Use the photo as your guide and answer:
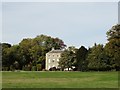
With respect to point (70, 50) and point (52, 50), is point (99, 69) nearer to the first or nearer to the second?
point (70, 50)

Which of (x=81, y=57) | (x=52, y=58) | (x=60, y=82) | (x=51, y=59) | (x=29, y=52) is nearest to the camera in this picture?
(x=60, y=82)

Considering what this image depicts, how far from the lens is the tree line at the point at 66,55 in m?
61.8

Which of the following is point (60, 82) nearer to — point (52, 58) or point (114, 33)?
point (114, 33)

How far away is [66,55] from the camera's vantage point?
3622 inches

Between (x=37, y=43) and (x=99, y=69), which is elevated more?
(x=37, y=43)

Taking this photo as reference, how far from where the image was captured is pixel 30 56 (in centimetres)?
10075

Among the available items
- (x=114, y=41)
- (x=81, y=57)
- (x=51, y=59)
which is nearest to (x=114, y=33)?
(x=114, y=41)

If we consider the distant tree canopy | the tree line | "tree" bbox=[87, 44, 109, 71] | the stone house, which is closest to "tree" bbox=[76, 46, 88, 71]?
the tree line

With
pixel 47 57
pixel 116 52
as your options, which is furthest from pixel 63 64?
pixel 116 52

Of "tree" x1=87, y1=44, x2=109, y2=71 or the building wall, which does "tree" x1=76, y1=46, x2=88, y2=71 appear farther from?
the building wall

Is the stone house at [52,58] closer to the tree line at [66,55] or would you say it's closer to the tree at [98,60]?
the tree line at [66,55]

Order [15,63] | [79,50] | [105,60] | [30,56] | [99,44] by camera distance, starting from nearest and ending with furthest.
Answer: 1. [105,60]
2. [99,44]
3. [79,50]
4. [15,63]
5. [30,56]

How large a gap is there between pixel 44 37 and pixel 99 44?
29644 millimetres

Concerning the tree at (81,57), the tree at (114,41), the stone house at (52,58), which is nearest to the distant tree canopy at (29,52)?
the stone house at (52,58)
